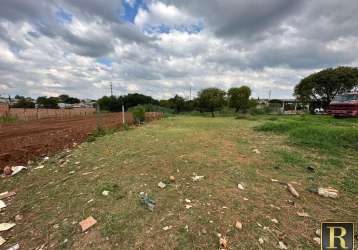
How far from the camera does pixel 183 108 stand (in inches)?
1098

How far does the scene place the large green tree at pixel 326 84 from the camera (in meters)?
22.3

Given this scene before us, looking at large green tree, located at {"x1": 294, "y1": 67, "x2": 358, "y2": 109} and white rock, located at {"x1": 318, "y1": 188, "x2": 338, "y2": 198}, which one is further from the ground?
large green tree, located at {"x1": 294, "y1": 67, "x2": 358, "y2": 109}

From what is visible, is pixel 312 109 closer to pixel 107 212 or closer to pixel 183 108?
pixel 183 108

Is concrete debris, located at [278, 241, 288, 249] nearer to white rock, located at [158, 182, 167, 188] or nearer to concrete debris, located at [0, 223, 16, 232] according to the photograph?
white rock, located at [158, 182, 167, 188]

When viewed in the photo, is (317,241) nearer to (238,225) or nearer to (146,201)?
(238,225)

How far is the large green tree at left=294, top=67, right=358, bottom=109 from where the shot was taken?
878 inches

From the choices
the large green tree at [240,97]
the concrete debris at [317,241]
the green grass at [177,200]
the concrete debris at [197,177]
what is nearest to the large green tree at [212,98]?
the large green tree at [240,97]

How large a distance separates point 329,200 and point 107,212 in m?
2.79

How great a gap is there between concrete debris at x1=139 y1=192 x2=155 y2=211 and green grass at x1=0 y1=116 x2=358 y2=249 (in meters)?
0.06

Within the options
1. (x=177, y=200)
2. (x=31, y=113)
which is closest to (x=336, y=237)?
(x=177, y=200)

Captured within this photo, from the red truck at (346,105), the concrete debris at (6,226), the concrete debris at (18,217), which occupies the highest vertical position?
the red truck at (346,105)

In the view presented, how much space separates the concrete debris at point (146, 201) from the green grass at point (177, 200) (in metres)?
0.06

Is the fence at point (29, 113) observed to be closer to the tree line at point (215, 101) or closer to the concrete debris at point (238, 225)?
the tree line at point (215, 101)

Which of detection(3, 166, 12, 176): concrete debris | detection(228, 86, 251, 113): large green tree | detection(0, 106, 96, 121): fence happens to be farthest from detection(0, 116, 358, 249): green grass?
detection(228, 86, 251, 113): large green tree
